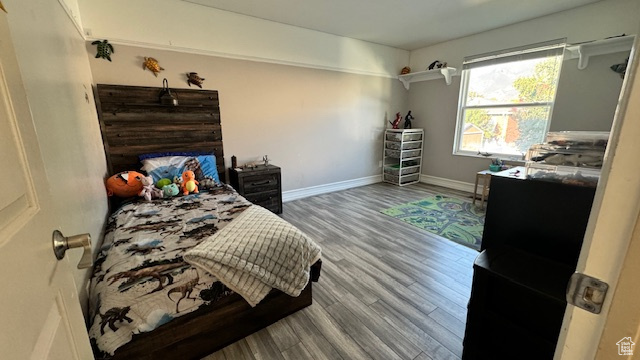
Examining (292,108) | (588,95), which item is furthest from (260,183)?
(588,95)

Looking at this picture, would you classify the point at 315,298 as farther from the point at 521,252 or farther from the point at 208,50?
the point at 208,50

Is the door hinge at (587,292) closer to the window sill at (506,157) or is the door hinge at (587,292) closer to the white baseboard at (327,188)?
the white baseboard at (327,188)

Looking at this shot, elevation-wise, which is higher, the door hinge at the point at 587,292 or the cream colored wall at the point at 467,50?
the cream colored wall at the point at 467,50

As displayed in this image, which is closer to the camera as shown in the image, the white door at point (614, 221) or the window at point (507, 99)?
the white door at point (614, 221)

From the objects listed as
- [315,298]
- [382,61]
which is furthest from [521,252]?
[382,61]

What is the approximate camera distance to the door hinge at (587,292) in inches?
17.2

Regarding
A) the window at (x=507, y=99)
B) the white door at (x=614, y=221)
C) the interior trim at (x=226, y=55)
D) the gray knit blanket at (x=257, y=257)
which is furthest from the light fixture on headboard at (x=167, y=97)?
the window at (x=507, y=99)

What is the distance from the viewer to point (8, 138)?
0.46m

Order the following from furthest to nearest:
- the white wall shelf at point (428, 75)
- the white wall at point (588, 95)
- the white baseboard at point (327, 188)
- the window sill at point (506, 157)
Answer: the white wall shelf at point (428, 75) < the white baseboard at point (327, 188) < the window sill at point (506, 157) < the white wall at point (588, 95)

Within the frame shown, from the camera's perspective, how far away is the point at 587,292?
1.48 feet

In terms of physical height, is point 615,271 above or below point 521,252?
above

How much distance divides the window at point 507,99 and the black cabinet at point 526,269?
10.7 ft

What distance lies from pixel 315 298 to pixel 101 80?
2.99 meters

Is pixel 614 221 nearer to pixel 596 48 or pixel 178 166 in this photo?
pixel 178 166
